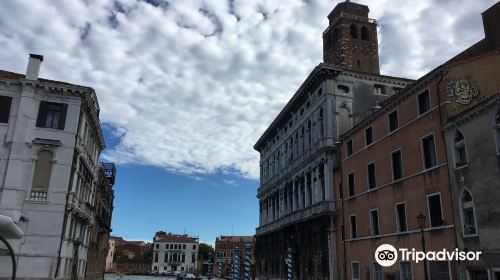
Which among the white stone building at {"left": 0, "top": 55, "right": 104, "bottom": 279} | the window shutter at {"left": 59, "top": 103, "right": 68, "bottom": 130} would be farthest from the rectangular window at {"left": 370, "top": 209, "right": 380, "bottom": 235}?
the window shutter at {"left": 59, "top": 103, "right": 68, "bottom": 130}

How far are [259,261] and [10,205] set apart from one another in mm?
→ 33677

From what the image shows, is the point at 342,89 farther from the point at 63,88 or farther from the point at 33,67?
the point at 33,67

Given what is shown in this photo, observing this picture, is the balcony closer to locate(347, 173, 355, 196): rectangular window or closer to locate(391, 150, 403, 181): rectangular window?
locate(347, 173, 355, 196): rectangular window

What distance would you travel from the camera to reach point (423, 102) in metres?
22.3

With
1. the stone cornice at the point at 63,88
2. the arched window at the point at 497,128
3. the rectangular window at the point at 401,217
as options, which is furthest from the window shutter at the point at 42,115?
the arched window at the point at 497,128

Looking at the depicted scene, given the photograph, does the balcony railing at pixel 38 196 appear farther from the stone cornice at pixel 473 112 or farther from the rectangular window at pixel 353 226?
the stone cornice at pixel 473 112

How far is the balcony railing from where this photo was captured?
981 inches

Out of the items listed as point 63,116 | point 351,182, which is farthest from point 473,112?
point 63,116

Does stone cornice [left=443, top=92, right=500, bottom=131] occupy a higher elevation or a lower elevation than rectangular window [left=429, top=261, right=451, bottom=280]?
higher

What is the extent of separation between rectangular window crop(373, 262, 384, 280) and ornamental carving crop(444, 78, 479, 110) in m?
10.1

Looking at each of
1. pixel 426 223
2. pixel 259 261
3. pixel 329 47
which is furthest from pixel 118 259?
pixel 426 223

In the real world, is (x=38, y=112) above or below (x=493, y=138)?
above

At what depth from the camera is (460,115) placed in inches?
743

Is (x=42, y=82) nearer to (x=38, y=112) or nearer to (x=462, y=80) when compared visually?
(x=38, y=112)
